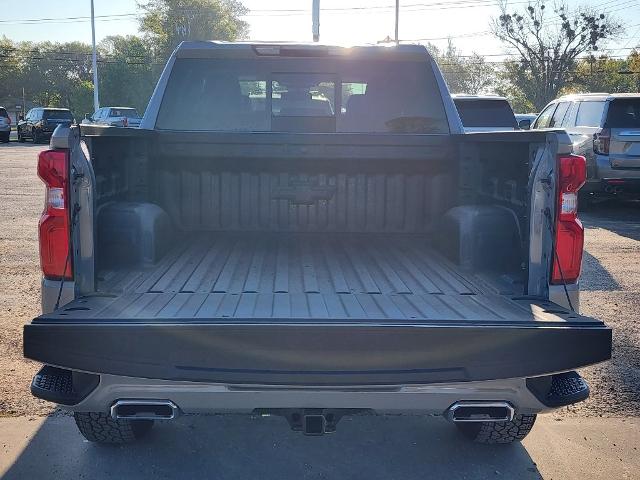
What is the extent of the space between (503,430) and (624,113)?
33.7 feet

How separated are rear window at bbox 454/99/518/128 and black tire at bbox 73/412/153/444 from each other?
37.1 ft

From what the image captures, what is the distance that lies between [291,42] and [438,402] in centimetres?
289

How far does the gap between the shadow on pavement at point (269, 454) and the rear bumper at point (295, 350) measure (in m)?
1.04

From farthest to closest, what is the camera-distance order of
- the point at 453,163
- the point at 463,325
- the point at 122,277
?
1. the point at 453,163
2. the point at 122,277
3. the point at 463,325

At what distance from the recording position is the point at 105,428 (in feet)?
12.3

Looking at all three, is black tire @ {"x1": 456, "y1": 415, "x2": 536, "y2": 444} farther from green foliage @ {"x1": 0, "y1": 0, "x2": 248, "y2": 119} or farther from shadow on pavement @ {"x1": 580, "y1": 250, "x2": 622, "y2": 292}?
green foliage @ {"x1": 0, "y1": 0, "x2": 248, "y2": 119}

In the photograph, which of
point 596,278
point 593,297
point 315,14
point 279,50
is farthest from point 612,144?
point 279,50

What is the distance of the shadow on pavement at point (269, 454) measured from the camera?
3.70 m

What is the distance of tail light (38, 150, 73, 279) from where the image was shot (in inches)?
124

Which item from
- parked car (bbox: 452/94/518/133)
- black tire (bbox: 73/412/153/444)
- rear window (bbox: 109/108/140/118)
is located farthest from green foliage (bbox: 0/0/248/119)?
black tire (bbox: 73/412/153/444)

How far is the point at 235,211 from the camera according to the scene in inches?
178

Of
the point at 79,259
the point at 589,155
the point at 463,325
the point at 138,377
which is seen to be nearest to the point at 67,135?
the point at 79,259

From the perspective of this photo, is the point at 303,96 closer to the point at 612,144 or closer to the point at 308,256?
the point at 308,256

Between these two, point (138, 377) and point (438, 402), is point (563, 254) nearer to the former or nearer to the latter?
point (438, 402)
